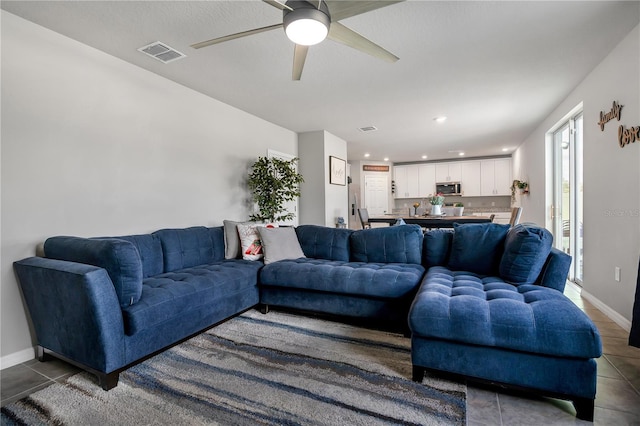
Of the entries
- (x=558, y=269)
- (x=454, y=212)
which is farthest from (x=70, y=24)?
(x=454, y=212)

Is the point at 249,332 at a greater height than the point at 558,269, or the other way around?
the point at 558,269

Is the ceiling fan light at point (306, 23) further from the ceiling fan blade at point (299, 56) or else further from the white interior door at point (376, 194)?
the white interior door at point (376, 194)

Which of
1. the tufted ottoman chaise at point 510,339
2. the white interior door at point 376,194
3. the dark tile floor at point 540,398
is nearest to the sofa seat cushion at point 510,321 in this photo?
the tufted ottoman chaise at point 510,339

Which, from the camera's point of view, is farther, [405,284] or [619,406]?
[405,284]

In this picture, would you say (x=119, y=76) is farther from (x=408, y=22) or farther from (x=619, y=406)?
(x=619, y=406)

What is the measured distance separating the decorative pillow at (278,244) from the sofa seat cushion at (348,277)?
0.58ft

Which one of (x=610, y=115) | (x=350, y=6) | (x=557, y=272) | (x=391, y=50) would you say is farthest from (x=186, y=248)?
(x=610, y=115)

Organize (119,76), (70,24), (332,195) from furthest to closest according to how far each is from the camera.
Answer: (332,195), (119,76), (70,24)

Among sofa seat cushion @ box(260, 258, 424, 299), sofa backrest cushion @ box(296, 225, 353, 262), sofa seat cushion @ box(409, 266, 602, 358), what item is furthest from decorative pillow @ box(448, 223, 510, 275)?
sofa backrest cushion @ box(296, 225, 353, 262)

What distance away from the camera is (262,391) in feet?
6.23

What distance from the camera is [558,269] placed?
7.34 feet

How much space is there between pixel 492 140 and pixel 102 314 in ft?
25.8

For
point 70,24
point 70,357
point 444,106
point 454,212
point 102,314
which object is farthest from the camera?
point 454,212

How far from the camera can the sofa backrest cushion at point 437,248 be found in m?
3.21
